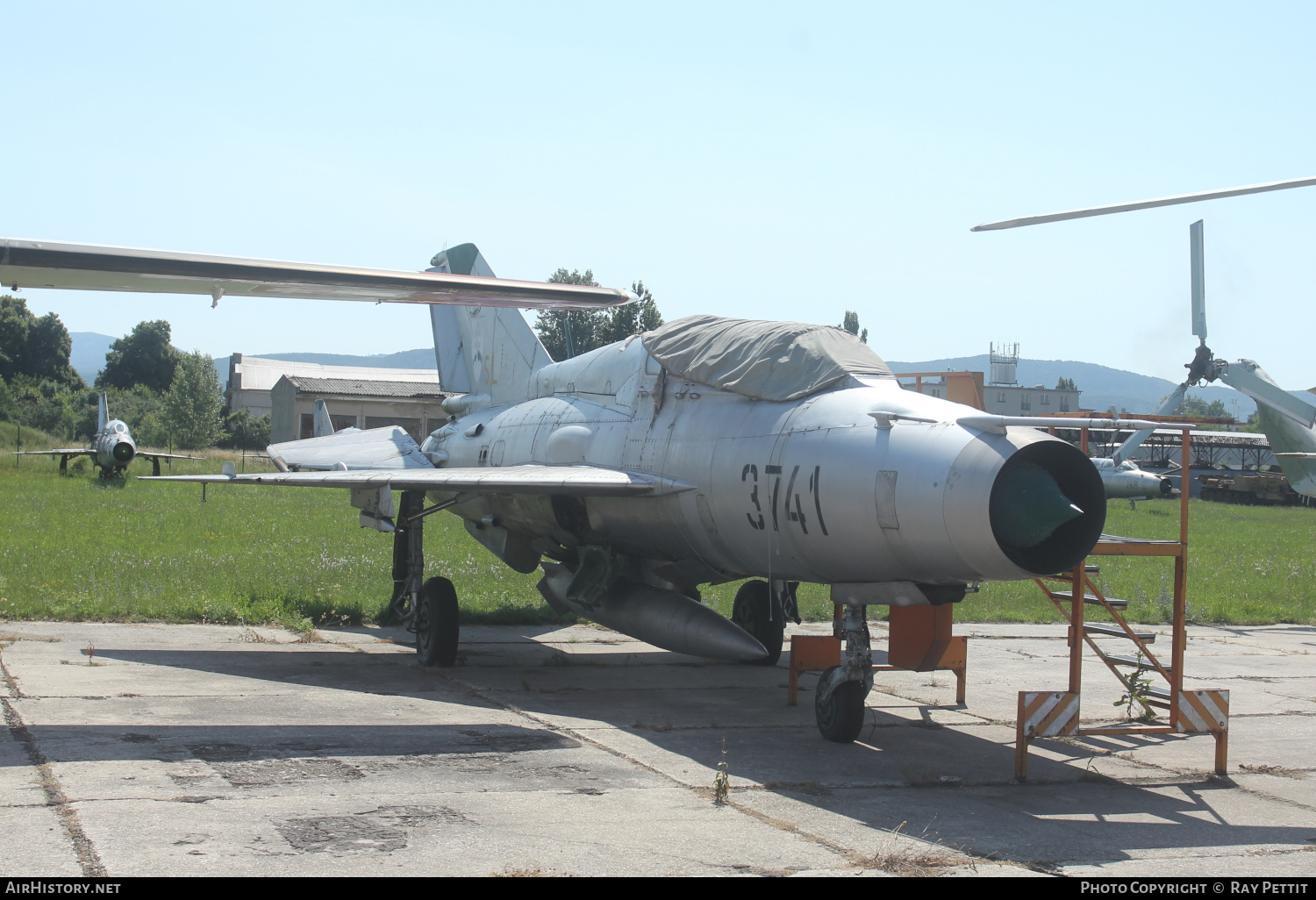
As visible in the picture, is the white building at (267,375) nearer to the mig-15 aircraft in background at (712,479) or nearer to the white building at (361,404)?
the white building at (361,404)

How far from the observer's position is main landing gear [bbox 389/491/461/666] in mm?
10570

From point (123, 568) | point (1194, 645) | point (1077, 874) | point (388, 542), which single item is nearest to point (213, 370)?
point (388, 542)

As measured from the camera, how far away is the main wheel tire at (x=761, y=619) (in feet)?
38.3

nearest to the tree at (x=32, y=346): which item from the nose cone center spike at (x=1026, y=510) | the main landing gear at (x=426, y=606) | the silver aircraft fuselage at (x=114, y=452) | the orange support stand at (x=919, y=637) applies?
the silver aircraft fuselage at (x=114, y=452)

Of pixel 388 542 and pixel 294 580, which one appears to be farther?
pixel 388 542

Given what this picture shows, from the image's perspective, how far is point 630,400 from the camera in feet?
32.8

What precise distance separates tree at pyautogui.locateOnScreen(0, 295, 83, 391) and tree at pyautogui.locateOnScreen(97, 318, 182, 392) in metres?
11.1

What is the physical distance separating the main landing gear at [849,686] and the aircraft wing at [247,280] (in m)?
3.66

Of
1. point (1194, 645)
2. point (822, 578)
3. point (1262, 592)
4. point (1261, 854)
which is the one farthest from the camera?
point (1262, 592)

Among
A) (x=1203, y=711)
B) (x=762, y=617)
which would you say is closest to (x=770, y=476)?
(x=1203, y=711)

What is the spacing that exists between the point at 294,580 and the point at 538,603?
3.28m

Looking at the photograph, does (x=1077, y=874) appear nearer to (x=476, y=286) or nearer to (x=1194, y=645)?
(x=476, y=286)

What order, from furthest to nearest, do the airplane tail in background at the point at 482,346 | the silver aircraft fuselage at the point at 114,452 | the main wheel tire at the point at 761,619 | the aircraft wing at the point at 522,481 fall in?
the silver aircraft fuselage at the point at 114,452 → the airplane tail in background at the point at 482,346 → the main wheel tire at the point at 761,619 → the aircraft wing at the point at 522,481

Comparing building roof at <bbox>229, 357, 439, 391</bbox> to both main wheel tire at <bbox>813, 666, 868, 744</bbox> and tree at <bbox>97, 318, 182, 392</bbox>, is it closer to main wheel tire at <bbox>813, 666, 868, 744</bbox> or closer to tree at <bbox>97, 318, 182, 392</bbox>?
tree at <bbox>97, 318, 182, 392</bbox>
